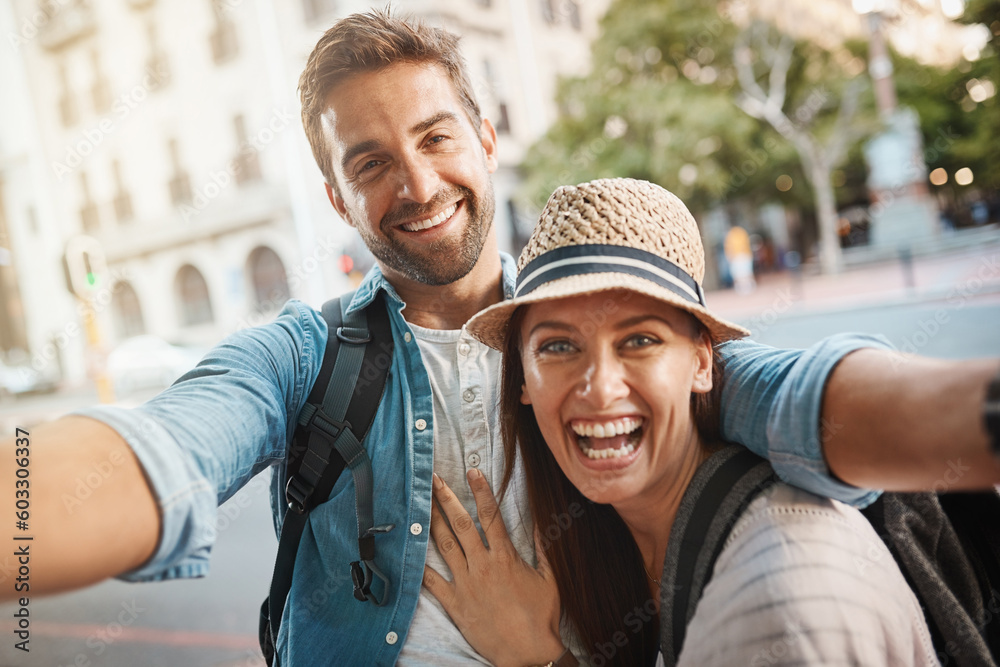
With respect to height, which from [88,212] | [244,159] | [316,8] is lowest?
[88,212]

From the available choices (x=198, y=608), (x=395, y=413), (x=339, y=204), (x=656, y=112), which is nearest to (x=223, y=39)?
(x=656, y=112)

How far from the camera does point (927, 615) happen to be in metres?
1.16

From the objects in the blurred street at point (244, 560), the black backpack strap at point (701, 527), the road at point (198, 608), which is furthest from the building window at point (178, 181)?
the black backpack strap at point (701, 527)

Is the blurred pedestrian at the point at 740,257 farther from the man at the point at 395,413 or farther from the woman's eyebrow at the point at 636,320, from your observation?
the woman's eyebrow at the point at 636,320

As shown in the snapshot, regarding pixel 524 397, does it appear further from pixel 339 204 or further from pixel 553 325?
pixel 339 204

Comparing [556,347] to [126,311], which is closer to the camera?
[556,347]

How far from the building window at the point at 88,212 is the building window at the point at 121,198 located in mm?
706

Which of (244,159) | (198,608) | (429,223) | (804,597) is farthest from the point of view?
(244,159)

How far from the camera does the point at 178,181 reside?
16.7m

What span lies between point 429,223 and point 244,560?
13.9 ft

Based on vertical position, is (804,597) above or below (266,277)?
below

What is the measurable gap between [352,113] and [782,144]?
667 inches

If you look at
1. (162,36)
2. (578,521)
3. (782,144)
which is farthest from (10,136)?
(578,521)

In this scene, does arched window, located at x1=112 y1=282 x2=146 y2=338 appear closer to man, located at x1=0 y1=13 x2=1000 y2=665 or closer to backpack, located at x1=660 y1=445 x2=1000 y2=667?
man, located at x1=0 y1=13 x2=1000 y2=665
